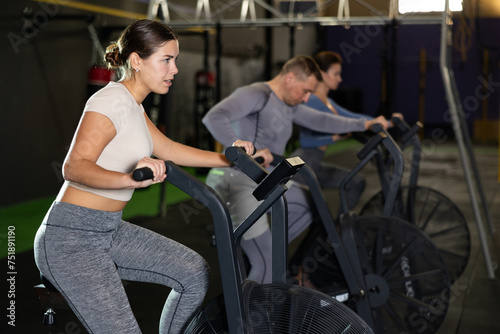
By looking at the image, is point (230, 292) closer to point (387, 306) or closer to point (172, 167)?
point (172, 167)

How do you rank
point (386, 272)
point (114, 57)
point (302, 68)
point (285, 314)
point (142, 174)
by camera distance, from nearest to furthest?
1. point (142, 174)
2. point (285, 314)
3. point (114, 57)
4. point (386, 272)
5. point (302, 68)

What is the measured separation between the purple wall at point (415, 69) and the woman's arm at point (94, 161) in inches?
506

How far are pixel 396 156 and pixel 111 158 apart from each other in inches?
69.4

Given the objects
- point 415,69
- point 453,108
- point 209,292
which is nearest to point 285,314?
point 209,292

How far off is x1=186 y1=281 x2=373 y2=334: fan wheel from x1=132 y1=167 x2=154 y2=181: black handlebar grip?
0.40m

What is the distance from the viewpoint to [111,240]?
5.47 feet

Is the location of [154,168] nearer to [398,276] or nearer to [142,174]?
[142,174]

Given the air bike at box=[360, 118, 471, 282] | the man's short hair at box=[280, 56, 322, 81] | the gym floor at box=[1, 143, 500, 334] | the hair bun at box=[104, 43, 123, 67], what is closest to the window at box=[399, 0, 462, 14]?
the gym floor at box=[1, 143, 500, 334]

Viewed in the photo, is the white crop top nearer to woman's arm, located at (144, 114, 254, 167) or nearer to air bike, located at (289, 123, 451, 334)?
woman's arm, located at (144, 114, 254, 167)

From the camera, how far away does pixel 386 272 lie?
105 inches

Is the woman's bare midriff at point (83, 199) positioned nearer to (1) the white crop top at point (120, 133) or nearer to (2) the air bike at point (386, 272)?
(1) the white crop top at point (120, 133)

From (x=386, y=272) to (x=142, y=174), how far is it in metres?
1.60

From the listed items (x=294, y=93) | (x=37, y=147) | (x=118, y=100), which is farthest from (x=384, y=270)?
(x=37, y=147)

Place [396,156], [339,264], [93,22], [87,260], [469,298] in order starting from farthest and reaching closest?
[93,22] < [469,298] < [396,156] < [339,264] < [87,260]
